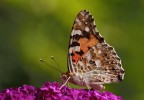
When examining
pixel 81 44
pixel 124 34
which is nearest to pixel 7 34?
pixel 124 34

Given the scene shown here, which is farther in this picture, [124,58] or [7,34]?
[7,34]

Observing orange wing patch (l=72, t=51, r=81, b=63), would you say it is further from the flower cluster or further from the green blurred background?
the green blurred background

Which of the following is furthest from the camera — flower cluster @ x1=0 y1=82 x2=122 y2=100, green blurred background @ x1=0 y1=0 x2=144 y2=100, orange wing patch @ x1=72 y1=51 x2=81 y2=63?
green blurred background @ x1=0 y1=0 x2=144 y2=100

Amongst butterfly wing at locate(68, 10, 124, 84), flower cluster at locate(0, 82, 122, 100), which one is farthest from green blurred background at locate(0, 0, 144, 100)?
flower cluster at locate(0, 82, 122, 100)

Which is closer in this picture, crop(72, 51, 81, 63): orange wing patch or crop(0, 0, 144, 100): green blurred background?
crop(72, 51, 81, 63): orange wing patch

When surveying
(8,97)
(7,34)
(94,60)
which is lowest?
(8,97)

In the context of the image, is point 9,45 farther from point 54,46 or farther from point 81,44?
point 81,44

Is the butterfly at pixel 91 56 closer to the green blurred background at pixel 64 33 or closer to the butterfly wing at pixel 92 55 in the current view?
the butterfly wing at pixel 92 55
